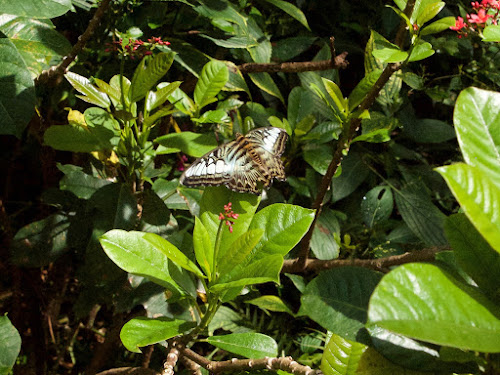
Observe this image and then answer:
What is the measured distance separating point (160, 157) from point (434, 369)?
101 cm

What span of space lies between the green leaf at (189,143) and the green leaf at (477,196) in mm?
651

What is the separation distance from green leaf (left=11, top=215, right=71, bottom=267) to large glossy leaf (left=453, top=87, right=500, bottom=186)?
3.56ft

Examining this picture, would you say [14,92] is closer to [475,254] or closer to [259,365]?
[259,365]

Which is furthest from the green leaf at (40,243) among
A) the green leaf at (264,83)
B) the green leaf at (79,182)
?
the green leaf at (264,83)

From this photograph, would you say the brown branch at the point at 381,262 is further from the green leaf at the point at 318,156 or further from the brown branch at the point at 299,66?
the brown branch at the point at 299,66

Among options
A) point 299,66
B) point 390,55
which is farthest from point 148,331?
point 299,66

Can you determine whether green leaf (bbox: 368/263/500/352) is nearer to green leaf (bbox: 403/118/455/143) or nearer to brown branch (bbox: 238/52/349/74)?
brown branch (bbox: 238/52/349/74)

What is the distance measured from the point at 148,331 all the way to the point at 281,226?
1.11 ft

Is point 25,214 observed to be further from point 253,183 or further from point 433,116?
point 433,116

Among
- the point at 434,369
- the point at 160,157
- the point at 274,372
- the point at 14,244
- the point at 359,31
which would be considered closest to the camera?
the point at 434,369

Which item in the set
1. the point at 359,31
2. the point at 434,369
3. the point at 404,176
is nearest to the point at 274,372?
the point at 434,369

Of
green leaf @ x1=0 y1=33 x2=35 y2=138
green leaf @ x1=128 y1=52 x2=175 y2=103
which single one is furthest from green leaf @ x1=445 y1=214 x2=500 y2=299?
green leaf @ x1=0 y1=33 x2=35 y2=138

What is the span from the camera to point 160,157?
4.66ft

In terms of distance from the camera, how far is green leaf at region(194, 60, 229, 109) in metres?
1.22
